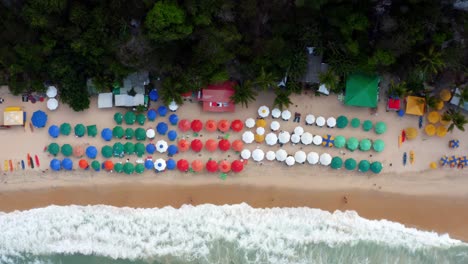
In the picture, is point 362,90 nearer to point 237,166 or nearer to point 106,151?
point 237,166

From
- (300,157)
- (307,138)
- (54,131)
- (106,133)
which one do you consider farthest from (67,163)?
(307,138)

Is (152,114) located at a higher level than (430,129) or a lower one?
higher

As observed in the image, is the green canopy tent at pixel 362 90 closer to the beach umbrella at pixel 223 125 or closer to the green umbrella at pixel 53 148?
the beach umbrella at pixel 223 125

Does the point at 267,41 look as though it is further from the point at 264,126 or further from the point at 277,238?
the point at 277,238

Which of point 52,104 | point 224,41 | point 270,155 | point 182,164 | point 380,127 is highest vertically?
point 224,41

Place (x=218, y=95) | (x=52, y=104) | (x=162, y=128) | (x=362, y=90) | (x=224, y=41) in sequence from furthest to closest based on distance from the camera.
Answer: (x=52, y=104)
(x=162, y=128)
(x=218, y=95)
(x=362, y=90)
(x=224, y=41)

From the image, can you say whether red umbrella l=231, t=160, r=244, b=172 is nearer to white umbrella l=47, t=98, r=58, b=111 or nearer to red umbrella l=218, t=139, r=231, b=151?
red umbrella l=218, t=139, r=231, b=151

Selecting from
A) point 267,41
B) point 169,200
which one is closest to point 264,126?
point 267,41
